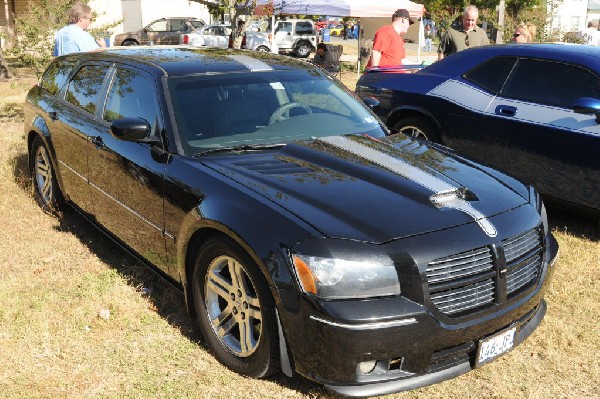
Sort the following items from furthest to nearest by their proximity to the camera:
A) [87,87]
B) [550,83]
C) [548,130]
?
[550,83] → [548,130] → [87,87]

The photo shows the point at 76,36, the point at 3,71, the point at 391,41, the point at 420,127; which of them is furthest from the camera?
the point at 3,71

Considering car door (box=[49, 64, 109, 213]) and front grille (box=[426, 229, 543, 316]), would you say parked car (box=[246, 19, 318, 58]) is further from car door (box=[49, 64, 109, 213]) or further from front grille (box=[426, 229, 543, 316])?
front grille (box=[426, 229, 543, 316])

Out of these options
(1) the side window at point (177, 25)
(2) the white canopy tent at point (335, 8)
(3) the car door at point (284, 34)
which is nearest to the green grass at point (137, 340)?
(2) the white canopy tent at point (335, 8)

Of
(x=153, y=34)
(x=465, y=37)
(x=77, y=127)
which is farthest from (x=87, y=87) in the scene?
(x=153, y=34)

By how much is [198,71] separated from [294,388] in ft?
6.69

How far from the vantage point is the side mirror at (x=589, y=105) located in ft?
15.4

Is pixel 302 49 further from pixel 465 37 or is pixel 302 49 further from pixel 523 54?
pixel 523 54

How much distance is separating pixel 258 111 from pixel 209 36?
81.2 ft

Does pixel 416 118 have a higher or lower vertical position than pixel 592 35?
lower

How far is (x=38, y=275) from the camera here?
14.9 feet

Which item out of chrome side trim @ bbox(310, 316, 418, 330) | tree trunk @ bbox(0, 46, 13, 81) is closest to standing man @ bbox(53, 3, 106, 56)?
chrome side trim @ bbox(310, 316, 418, 330)

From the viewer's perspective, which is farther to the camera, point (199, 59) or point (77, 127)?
Answer: point (77, 127)

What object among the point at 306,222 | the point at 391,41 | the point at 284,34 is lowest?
the point at 284,34

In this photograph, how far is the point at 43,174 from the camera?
580cm
